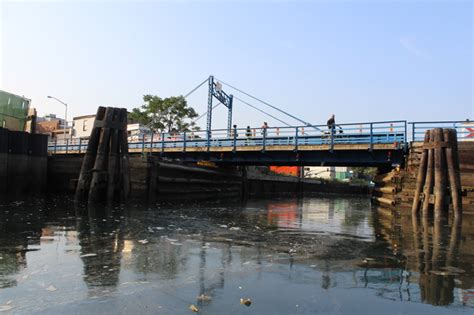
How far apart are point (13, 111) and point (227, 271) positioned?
84.0 feet

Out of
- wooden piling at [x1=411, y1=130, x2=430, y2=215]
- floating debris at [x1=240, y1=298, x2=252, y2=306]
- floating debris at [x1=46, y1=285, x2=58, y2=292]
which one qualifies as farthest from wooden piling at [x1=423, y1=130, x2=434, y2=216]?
floating debris at [x1=46, y1=285, x2=58, y2=292]

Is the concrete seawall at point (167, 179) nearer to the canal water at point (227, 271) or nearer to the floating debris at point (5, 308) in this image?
the canal water at point (227, 271)

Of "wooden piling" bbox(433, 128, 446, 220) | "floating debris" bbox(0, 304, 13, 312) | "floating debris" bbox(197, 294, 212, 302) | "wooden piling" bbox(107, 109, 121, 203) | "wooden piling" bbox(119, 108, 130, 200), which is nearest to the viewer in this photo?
"floating debris" bbox(0, 304, 13, 312)

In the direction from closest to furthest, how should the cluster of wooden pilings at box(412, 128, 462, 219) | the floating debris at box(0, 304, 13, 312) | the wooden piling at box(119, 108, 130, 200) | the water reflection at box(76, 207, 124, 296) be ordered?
the floating debris at box(0, 304, 13, 312)
the water reflection at box(76, 207, 124, 296)
the cluster of wooden pilings at box(412, 128, 462, 219)
the wooden piling at box(119, 108, 130, 200)

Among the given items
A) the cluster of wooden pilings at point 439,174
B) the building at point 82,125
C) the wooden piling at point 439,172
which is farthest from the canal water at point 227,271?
the building at point 82,125

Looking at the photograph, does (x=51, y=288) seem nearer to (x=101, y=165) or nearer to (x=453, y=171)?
(x=101, y=165)

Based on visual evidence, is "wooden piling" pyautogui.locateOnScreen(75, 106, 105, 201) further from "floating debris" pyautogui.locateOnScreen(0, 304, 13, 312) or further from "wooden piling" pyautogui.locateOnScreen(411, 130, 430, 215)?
"floating debris" pyautogui.locateOnScreen(0, 304, 13, 312)

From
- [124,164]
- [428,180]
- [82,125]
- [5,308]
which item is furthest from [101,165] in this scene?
[82,125]

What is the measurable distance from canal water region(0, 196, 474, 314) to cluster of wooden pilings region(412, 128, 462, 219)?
21.2 ft

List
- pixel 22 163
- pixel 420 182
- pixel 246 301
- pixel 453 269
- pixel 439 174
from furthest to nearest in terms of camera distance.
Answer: pixel 22 163 → pixel 420 182 → pixel 439 174 → pixel 453 269 → pixel 246 301

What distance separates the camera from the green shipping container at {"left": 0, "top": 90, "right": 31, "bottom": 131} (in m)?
26.2

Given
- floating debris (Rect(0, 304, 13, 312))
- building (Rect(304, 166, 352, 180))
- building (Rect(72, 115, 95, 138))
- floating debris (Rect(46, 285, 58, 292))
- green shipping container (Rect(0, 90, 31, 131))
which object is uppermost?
building (Rect(72, 115, 95, 138))

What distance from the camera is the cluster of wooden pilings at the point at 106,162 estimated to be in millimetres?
22031

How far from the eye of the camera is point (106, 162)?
891 inches
